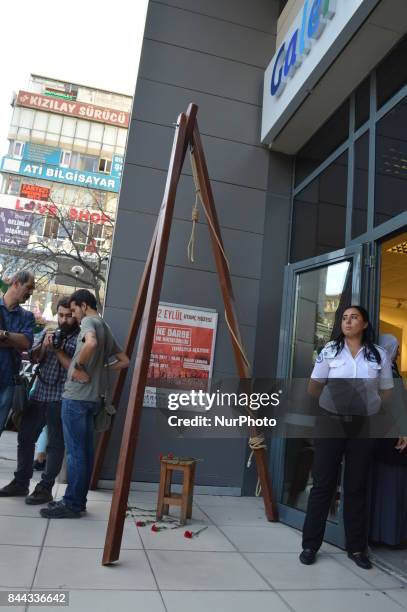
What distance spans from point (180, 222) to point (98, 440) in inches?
77.8

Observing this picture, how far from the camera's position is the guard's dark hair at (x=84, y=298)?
2.98 m

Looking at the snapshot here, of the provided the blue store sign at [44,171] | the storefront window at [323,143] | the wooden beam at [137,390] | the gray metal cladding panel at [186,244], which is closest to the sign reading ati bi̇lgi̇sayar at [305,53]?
the storefront window at [323,143]

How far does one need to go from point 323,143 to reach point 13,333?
2.97 metres

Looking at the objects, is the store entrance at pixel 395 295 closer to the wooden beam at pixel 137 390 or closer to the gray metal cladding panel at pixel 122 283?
the gray metal cladding panel at pixel 122 283

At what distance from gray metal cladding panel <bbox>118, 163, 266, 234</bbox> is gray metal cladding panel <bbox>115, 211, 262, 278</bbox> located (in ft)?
0.25

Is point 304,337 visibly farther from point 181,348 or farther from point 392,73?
point 392,73

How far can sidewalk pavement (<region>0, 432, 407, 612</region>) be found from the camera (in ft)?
5.81

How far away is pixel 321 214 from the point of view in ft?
12.7

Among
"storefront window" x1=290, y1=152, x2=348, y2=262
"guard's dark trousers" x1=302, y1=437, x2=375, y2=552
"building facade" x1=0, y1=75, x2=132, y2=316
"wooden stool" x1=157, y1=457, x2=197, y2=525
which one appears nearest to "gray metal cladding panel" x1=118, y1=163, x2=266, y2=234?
"storefront window" x1=290, y1=152, x2=348, y2=262

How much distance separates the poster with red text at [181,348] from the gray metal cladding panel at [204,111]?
175cm

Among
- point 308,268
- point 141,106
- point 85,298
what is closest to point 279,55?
point 141,106

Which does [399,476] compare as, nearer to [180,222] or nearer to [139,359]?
[139,359]

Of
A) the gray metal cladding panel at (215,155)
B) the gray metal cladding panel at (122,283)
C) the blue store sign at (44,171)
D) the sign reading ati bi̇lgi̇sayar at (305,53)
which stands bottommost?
the gray metal cladding panel at (122,283)
